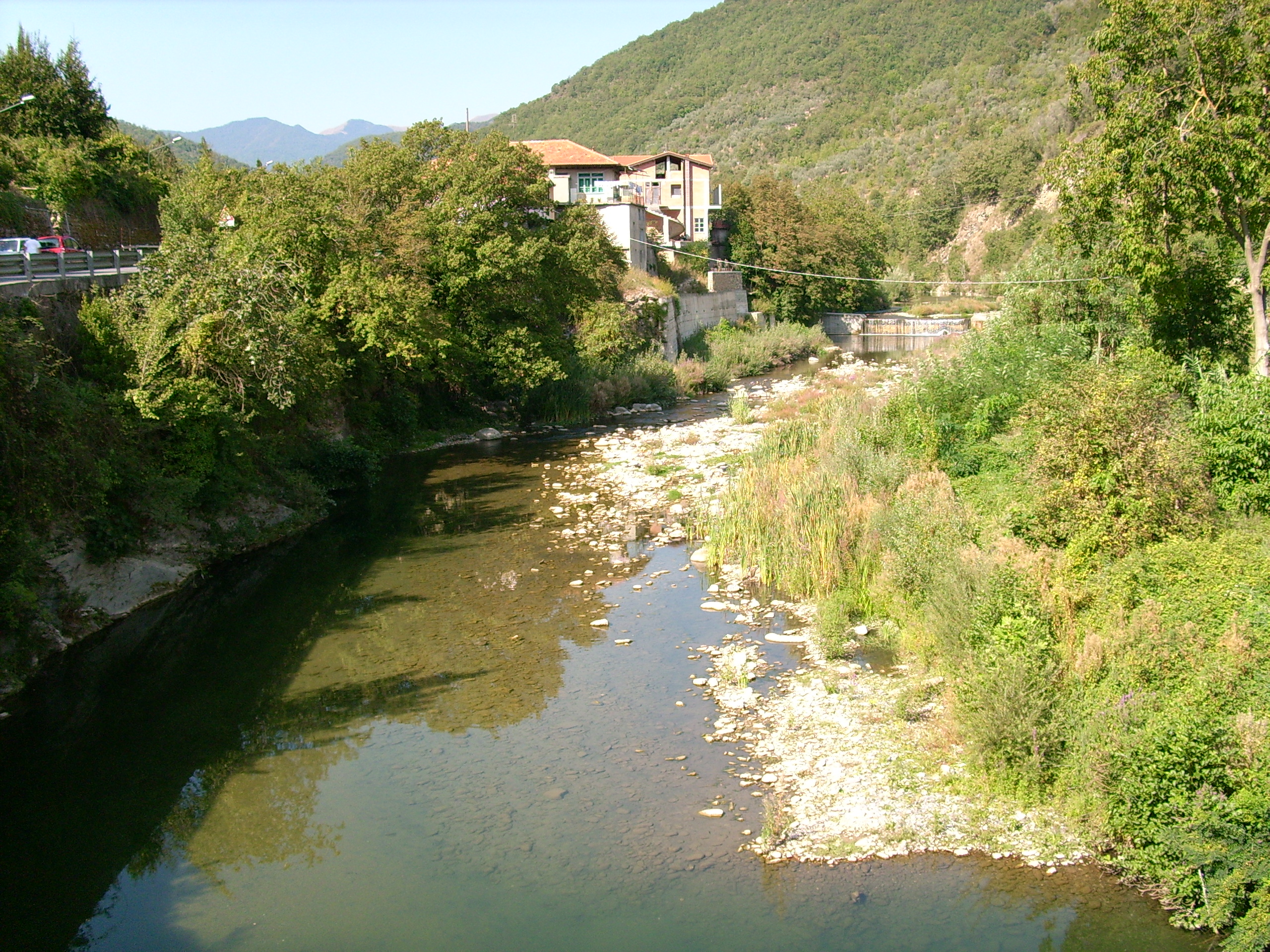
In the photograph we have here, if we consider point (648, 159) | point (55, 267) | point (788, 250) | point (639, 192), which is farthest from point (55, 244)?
point (648, 159)

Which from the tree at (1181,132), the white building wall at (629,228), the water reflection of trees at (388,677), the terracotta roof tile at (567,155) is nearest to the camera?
the water reflection of trees at (388,677)

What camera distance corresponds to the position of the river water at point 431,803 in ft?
28.4

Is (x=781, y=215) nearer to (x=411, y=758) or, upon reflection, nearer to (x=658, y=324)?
(x=658, y=324)

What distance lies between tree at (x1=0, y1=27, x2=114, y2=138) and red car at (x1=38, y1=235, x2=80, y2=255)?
24.9 ft

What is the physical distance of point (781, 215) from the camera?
6088cm

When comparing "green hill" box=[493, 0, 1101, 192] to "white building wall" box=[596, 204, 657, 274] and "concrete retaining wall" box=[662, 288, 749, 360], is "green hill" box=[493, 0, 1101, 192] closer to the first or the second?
"concrete retaining wall" box=[662, 288, 749, 360]

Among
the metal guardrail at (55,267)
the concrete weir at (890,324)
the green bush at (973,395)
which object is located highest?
the metal guardrail at (55,267)

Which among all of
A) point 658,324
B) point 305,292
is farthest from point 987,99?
point 305,292

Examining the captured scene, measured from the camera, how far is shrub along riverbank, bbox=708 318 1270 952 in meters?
8.48

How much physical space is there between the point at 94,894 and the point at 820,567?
11266mm

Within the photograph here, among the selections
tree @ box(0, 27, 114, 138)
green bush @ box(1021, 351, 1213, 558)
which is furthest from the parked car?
green bush @ box(1021, 351, 1213, 558)

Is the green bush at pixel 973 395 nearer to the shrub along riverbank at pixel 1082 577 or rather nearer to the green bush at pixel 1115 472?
the shrub along riverbank at pixel 1082 577

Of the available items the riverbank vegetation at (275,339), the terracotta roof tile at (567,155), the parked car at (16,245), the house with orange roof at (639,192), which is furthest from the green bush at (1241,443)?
the terracotta roof tile at (567,155)

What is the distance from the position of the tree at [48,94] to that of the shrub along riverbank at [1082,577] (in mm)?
31285
